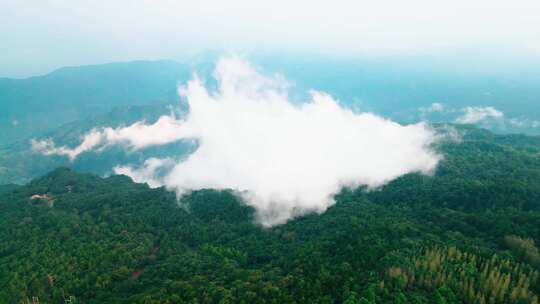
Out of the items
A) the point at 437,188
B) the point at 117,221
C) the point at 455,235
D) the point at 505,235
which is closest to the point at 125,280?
the point at 117,221

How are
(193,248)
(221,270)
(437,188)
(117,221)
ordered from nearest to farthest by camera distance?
(221,270)
(193,248)
(117,221)
(437,188)

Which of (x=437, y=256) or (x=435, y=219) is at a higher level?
(x=435, y=219)

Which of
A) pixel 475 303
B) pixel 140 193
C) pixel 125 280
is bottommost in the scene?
pixel 475 303

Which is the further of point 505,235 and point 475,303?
point 505,235

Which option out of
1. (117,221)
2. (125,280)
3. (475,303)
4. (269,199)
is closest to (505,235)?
(475,303)

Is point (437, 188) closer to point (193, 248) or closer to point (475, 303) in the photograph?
point (475, 303)

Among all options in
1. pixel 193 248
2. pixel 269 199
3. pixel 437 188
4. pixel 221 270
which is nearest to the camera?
pixel 221 270

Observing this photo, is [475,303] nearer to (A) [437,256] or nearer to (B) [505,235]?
(A) [437,256]
